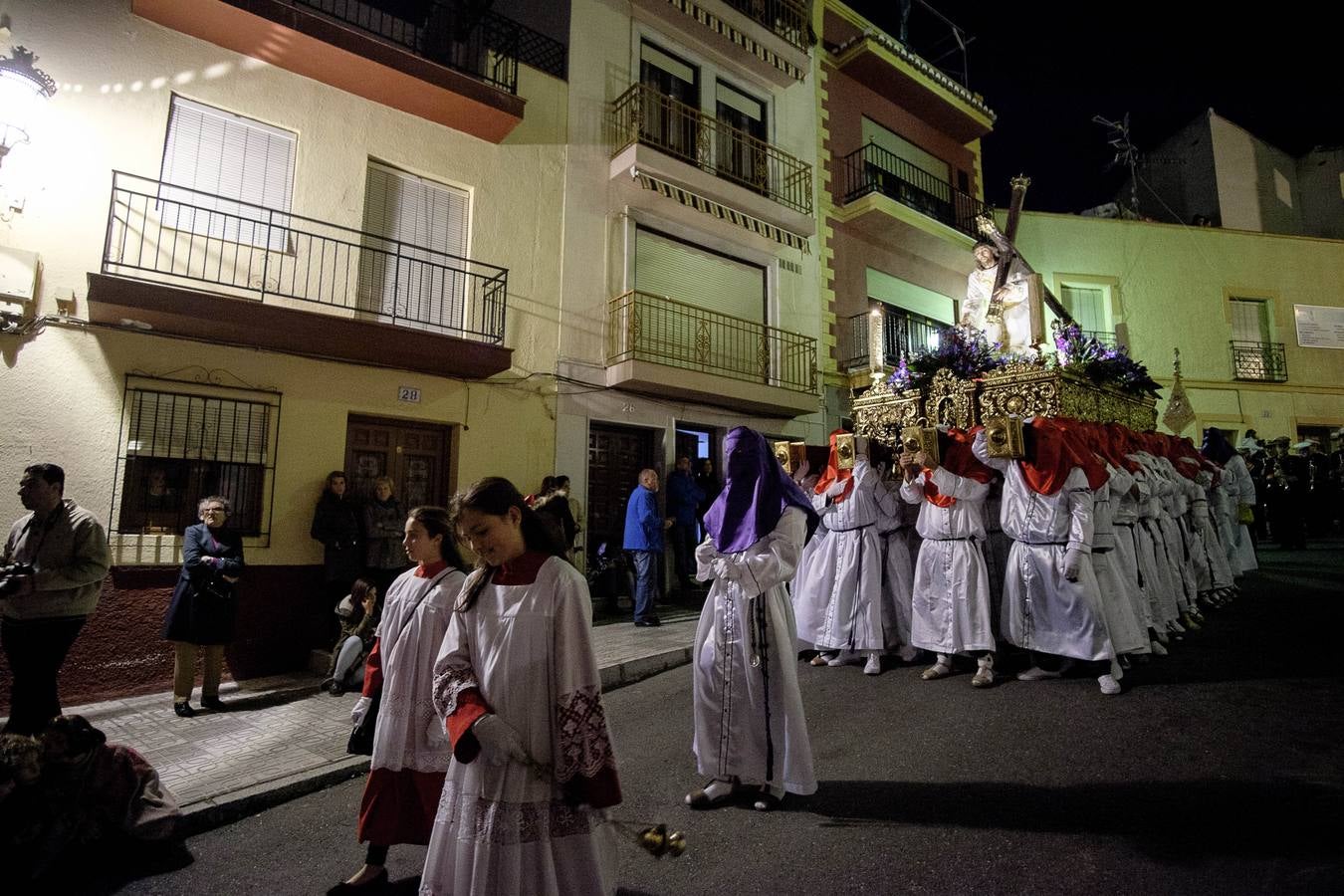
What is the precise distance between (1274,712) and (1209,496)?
659 cm

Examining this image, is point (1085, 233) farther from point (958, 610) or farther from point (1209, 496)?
point (958, 610)

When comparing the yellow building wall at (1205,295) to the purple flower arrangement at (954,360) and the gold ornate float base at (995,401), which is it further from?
the purple flower arrangement at (954,360)

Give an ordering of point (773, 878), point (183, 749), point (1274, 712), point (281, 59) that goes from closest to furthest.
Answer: point (773, 878) → point (1274, 712) → point (183, 749) → point (281, 59)

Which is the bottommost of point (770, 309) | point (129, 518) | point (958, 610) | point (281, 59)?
point (958, 610)

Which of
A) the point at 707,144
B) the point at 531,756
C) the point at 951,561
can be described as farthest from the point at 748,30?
the point at 531,756

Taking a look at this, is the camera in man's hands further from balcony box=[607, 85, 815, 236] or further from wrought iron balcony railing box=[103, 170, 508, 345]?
balcony box=[607, 85, 815, 236]

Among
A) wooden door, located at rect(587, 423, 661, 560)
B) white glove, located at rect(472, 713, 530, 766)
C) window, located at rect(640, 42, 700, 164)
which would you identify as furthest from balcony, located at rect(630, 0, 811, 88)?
white glove, located at rect(472, 713, 530, 766)

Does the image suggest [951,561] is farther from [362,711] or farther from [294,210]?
[294,210]

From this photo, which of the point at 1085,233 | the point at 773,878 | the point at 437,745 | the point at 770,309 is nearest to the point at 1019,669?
the point at 773,878

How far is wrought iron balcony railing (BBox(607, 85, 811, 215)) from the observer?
11.4m

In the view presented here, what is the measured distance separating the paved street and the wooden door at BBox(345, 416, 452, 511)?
4662mm

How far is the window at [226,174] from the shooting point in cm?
773

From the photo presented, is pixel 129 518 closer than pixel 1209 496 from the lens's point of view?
Yes

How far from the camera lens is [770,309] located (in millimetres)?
13133
